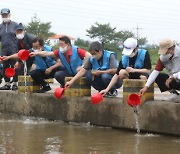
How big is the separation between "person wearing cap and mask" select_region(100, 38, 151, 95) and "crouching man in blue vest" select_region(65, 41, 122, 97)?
13.9 inches

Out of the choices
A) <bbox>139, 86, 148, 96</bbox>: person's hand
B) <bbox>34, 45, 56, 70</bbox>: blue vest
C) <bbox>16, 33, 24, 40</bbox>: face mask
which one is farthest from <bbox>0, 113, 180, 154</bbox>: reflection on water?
<bbox>16, 33, 24, 40</bbox>: face mask

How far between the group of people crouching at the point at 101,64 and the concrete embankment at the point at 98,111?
0.95 ft

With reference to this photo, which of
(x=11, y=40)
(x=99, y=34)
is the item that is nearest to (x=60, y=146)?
(x=11, y=40)

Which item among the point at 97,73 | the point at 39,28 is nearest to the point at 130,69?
the point at 97,73

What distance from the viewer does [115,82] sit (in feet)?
24.3

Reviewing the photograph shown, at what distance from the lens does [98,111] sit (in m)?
7.76

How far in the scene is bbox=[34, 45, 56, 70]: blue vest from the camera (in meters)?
9.05

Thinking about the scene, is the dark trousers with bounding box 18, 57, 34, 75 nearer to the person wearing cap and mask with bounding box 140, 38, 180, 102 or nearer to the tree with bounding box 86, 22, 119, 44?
the person wearing cap and mask with bounding box 140, 38, 180, 102

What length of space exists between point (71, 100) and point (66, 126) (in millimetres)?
598

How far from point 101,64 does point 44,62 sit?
5.01 feet

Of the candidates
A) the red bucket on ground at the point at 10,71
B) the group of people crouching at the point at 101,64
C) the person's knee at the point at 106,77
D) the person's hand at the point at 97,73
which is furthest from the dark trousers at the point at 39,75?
the person's knee at the point at 106,77

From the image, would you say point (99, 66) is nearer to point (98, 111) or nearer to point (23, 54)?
point (98, 111)

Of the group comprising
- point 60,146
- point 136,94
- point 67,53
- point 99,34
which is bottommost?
point 60,146

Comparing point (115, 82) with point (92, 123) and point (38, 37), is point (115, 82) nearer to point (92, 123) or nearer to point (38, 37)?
point (92, 123)
